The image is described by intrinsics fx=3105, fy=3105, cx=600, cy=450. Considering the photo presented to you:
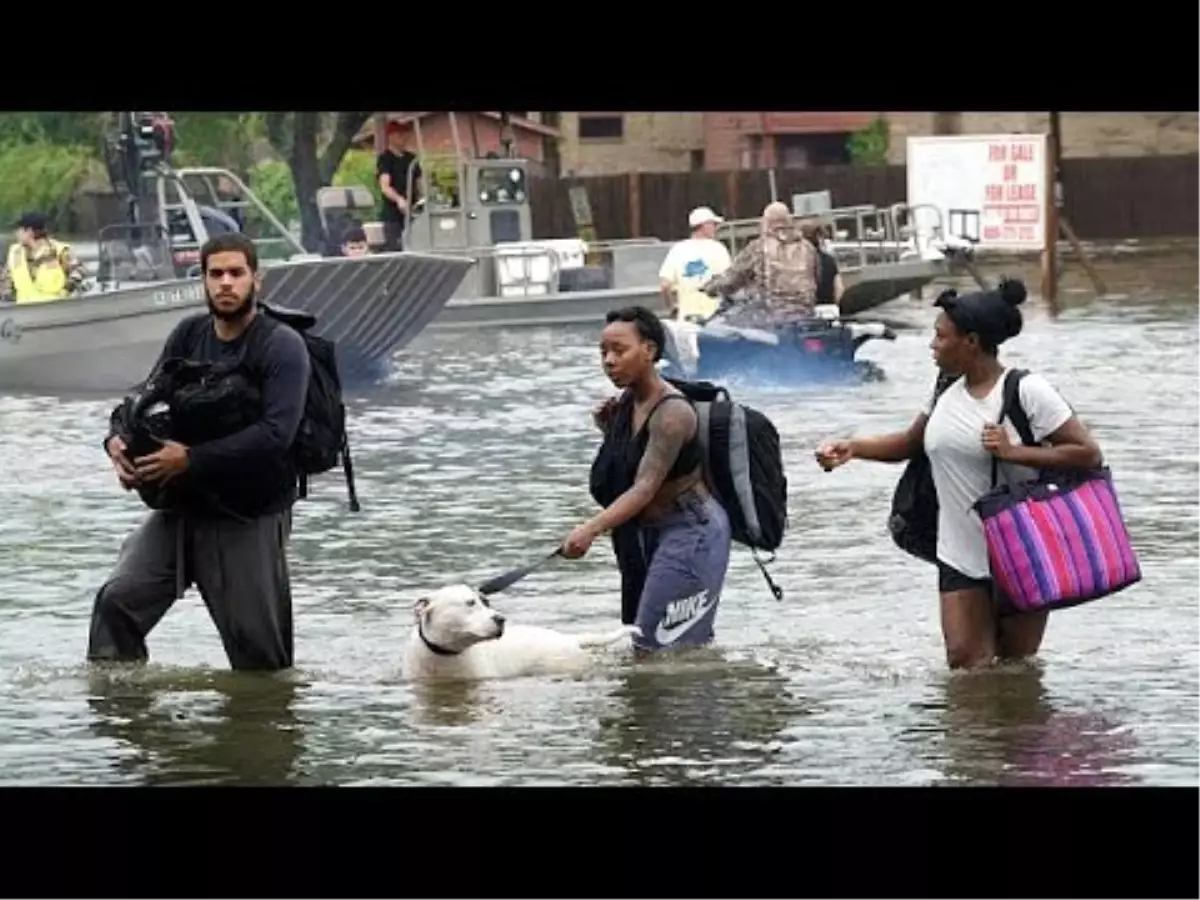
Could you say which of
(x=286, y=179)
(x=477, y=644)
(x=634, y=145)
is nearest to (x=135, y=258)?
(x=477, y=644)

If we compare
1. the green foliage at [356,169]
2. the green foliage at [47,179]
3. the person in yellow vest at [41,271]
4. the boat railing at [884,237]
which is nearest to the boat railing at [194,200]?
the person in yellow vest at [41,271]

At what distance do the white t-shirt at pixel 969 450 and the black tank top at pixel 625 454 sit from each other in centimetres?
92

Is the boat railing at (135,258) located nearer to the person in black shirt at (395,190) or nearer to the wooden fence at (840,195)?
the person in black shirt at (395,190)

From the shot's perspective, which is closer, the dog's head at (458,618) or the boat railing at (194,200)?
the dog's head at (458,618)

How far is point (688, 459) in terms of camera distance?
10.6 m

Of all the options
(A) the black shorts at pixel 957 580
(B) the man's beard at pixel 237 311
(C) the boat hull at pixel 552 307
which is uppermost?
(B) the man's beard at pixel 237 311

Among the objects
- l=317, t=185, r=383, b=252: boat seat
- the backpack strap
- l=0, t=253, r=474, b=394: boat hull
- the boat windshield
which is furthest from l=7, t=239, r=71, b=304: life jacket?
the backpack strap

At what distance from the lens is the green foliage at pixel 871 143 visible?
55656 millimetres

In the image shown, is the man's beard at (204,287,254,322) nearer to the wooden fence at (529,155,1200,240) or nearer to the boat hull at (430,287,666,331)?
the boat hull at (430,287,666,331)

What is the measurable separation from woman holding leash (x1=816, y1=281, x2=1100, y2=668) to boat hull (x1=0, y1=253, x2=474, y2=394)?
15.1 meters

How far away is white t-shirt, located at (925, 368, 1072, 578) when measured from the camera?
9961 mm
